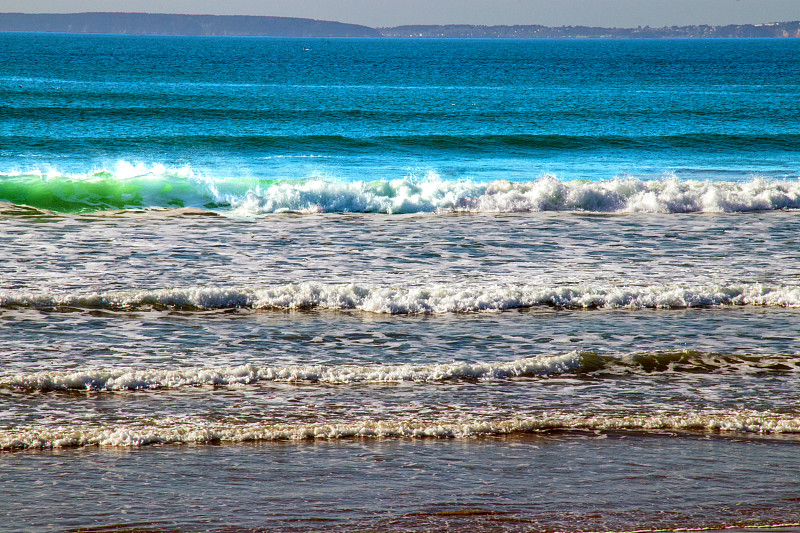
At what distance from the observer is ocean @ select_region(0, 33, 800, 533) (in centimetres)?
445

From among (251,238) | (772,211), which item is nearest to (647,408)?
(251,238)

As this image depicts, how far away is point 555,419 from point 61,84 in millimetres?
46803

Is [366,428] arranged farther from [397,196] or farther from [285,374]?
[397,196]

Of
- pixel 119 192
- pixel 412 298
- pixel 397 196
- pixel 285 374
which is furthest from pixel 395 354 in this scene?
pixel 119 192

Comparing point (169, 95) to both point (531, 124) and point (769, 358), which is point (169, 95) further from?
point (769, 358)

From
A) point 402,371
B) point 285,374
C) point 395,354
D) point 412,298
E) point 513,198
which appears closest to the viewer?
point 285,374

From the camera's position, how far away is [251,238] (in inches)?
501

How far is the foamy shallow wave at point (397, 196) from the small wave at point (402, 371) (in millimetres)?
9089

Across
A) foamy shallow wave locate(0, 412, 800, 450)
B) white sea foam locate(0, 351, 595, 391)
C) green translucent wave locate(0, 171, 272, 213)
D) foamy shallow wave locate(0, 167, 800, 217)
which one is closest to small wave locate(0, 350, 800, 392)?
white sea foam locate(0, 351, 595, 391)

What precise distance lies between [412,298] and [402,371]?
240 centimetres

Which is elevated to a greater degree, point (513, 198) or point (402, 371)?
point (513, 198)

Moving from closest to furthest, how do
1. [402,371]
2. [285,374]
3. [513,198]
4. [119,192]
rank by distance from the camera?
[285,374] < [402,371] < [513,198] < [119,192]

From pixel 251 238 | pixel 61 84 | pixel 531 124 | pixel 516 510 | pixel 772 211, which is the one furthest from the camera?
pixel 61 84

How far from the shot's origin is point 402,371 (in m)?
6.63
